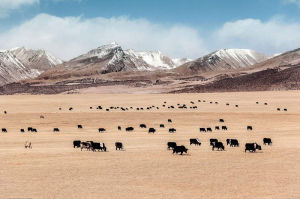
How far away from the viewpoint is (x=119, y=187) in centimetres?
2472

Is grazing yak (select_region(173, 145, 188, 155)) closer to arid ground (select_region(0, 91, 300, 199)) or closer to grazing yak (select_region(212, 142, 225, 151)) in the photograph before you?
arid ground (select_region(0, 91, 300, 199))

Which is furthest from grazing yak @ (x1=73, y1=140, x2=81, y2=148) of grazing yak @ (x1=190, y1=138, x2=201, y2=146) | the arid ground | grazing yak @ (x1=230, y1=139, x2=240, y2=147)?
grazing yak @ (x1=230, y1=139, x2=240, y2=147)

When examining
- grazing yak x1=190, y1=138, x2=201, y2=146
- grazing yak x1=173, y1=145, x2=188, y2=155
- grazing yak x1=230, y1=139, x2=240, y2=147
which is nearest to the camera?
grazing yak x1=173, y1=145, x2=188, y2=155

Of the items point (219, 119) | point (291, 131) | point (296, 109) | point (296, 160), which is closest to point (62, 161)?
point (296, 160)

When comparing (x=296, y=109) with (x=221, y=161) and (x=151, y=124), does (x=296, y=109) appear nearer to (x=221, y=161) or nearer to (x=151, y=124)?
(x=151, y=124)

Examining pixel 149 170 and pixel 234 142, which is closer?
pixel 149 170

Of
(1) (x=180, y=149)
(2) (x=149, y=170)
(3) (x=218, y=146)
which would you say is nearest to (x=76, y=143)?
(1) (x=180, y=149)

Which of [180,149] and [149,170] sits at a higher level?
[180,149]

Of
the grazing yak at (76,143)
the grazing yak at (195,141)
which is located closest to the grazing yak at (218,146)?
the grazing yak at (195,141)

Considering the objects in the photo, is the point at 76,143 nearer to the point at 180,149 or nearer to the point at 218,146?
the point at 180,149

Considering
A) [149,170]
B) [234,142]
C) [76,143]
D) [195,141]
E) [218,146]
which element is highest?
[76,143]

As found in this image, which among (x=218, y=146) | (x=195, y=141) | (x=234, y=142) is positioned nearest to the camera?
(x=218, y=146)

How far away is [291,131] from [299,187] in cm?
3582

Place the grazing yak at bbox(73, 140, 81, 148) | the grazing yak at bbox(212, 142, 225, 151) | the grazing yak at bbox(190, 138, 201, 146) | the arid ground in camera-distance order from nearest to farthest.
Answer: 1. the arid ground
2. the grazing yak at bbox(212, 142, 225, 151)
3. the grazing yak at bbox(73, 140, 81, 148)
4. the grazing yak at bbox(190, 138, 201, 146)
